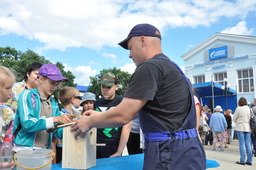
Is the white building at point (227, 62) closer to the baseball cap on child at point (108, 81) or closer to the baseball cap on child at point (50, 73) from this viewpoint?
the baseball cap on child at point (108, 81)

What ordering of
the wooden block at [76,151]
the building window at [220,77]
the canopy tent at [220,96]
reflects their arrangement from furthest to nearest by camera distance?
the building window at [220,77] < the canopy tent at [220,96] < the wooden block at [76,151]

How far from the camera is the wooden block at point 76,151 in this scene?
1819 millimetres

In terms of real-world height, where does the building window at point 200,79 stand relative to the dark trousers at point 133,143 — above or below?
above

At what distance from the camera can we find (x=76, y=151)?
1842mm

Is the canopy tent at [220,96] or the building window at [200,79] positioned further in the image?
the building window at [200,79]

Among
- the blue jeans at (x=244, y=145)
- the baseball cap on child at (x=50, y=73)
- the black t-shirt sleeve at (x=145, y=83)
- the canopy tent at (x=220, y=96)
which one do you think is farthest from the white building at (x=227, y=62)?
the black t-shirt sleeve at (x=145, y=83)

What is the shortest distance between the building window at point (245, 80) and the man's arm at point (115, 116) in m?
26.1

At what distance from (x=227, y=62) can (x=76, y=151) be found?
26.8 metres

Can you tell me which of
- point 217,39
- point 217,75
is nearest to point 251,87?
point 217,75

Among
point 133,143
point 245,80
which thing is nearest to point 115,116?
point 133,143

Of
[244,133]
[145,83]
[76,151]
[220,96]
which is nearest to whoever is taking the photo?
[145,83]

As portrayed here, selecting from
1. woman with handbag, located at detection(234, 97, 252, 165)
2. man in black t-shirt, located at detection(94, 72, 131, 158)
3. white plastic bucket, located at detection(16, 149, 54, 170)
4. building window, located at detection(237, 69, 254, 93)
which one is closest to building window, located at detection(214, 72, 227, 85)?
building window, located at detection(237, 69, 254, 93)

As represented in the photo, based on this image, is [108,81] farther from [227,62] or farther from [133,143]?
[227,62]

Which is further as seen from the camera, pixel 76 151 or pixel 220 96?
pixel 220 96
